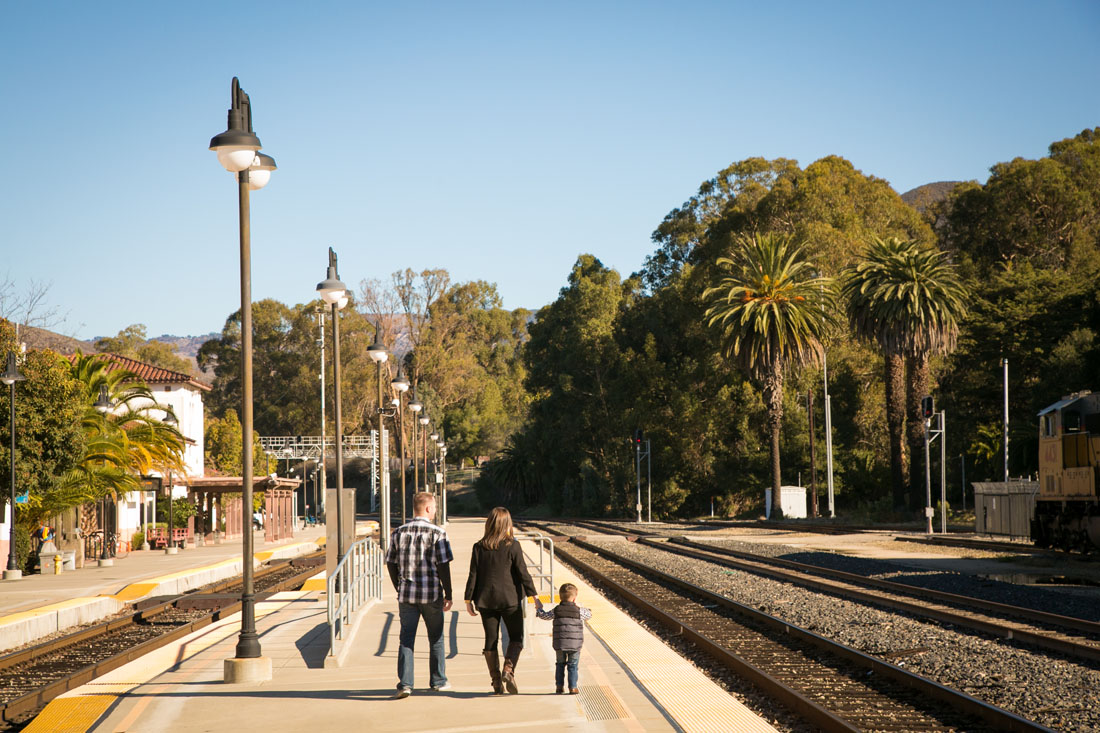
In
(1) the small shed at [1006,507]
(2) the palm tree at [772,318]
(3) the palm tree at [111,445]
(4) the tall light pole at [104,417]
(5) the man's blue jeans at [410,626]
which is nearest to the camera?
(5) the man's blue jeans at [410,626]

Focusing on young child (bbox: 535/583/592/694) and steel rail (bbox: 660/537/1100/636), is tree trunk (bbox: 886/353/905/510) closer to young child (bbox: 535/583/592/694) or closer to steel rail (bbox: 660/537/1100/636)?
steel rail (bbox: 660/537/1100/636)

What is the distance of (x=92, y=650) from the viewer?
55.4 ft

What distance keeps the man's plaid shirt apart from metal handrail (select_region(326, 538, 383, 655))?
77.3 inches

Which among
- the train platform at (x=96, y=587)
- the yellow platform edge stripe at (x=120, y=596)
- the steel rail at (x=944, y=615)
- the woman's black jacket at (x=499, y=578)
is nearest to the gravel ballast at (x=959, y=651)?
the steel rail at (x=944, y=615)

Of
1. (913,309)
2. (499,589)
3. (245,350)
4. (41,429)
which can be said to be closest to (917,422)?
(913,309)

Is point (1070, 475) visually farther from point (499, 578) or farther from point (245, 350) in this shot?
point (245, 350)

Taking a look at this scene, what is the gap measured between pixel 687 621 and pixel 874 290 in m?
41.0

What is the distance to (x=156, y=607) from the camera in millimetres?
21609

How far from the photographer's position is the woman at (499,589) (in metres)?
9.95

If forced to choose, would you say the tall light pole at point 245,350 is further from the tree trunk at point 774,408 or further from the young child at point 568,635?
the tree trunk at point 774,408

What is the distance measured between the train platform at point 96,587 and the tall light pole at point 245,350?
313 inches

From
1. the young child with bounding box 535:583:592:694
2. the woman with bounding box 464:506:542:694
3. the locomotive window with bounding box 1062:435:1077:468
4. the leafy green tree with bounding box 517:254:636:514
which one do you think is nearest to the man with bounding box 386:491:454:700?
the woman with bounding box 464:506:542:694

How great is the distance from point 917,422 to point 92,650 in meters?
45.4

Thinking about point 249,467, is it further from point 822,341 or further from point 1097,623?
point 822,341
